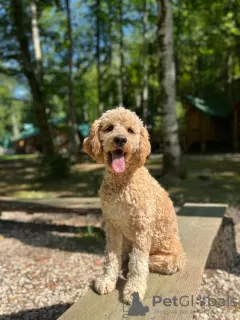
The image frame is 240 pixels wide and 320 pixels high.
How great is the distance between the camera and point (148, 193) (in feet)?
Answer: 8.73

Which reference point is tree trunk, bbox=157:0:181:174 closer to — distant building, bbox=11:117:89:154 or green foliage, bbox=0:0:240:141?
green foliage, bbox=0:0:240:141

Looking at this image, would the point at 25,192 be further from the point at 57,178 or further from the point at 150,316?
the point at 150,316

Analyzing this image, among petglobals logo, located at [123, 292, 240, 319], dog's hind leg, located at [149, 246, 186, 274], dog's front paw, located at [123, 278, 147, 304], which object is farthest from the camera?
dog's hind leg, located at [149, 246, 186, 274]


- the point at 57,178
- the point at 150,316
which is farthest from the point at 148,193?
the point at 57,178

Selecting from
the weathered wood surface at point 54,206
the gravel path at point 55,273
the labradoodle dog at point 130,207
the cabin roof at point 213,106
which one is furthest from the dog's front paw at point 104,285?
the cabin roof at point 213,106

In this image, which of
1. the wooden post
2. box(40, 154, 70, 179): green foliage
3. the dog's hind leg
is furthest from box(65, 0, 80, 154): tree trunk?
the dog's hind leg

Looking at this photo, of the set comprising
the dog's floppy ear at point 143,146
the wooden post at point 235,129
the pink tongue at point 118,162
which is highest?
the dog's floppy ear at point 143,146

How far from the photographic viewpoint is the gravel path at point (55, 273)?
3791mm

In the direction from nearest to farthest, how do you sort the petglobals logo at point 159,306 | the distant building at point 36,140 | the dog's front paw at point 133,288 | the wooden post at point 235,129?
the petglobals logo at point 159,306 < the dog's front paw at point 133,288 < the wooden post at point 235,129 < the distant building at point 36,140

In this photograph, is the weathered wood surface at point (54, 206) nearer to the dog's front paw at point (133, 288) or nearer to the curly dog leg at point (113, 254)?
the curly dog leg at point (113, 254)

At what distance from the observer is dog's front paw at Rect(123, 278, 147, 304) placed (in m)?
2.42

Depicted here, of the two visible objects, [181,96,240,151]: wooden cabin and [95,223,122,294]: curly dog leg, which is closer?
[95,223,122,294]: curly dog leg

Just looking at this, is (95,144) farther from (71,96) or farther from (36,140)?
(36,140)

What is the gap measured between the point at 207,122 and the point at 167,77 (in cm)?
1520
